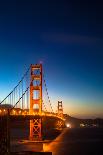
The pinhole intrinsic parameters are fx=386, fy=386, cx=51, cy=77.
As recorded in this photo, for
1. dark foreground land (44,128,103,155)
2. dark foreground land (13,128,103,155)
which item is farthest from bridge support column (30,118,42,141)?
dark foreground land (44,128,103,155)

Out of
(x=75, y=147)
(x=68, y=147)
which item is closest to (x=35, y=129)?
(x=68, y=147)

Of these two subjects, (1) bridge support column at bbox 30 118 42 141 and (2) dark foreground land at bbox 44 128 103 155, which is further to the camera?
(1) bridge support column at bbox 30 118 42 141

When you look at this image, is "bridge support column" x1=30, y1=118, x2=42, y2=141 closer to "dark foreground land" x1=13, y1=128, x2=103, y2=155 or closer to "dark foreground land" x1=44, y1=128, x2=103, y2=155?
"dark foreground land" x1=13, y1=128, x2=103, y2=155

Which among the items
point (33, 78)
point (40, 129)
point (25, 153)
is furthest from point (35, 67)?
point (25, 153)

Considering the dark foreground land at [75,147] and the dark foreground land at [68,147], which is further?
the dark foreground land at [75,147]

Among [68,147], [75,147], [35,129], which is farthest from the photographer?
[35,129]

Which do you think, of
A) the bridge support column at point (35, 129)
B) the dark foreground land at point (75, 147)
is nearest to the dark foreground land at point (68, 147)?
the dark foreground land at point (75, 147)

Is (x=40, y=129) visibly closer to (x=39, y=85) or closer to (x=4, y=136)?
(x=39, y=85)

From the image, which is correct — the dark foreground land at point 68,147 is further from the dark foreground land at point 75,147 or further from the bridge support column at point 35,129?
the bridge support column at point 35,129

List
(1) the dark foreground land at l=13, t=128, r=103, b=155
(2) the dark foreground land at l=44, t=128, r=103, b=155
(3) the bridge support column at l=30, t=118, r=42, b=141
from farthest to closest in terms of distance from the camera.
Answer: (3) the bridge support column at l=30, t=118, r=42, b=141
(2) the dark foreground land at l=44, t=128, r=103, b=155
(1) the dark foreground land at l=13, t=128, r=103, b=155

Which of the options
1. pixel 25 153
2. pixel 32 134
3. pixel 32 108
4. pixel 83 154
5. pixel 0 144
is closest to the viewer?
pixel 0 144

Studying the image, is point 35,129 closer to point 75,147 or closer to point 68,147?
point 68,147
